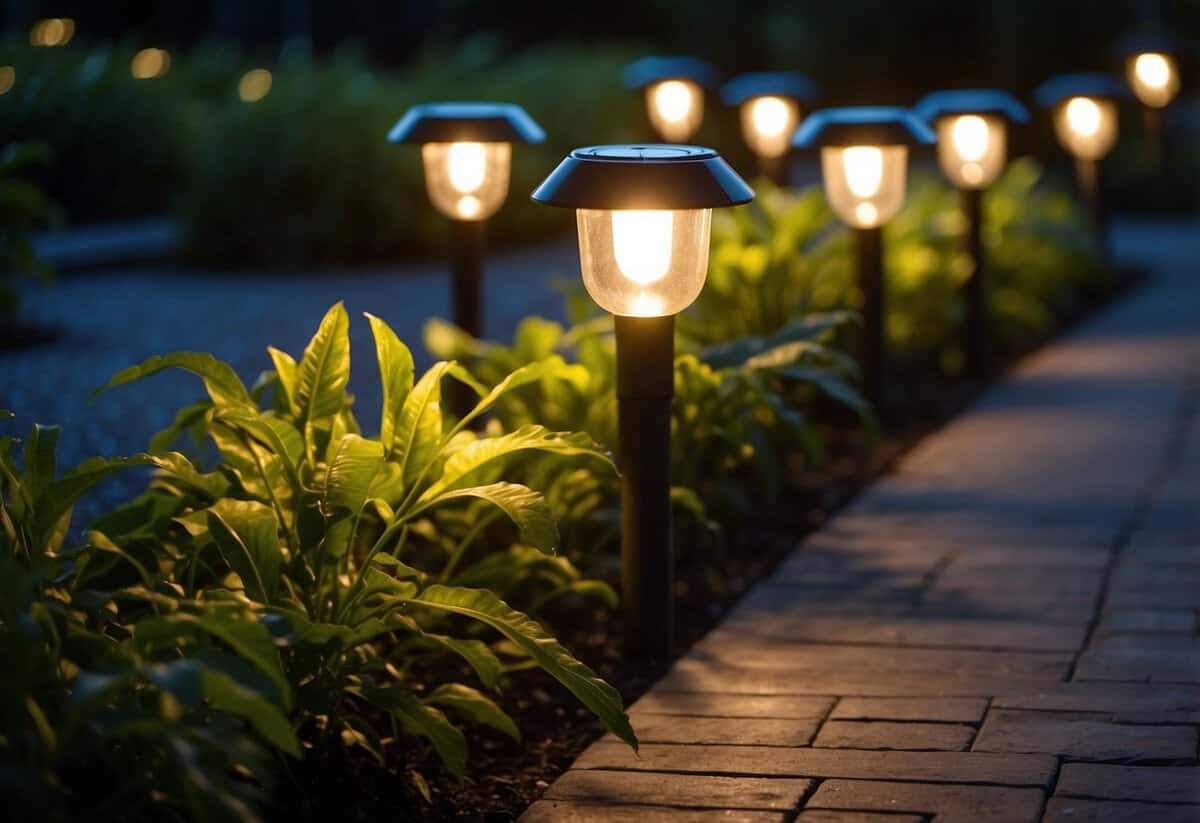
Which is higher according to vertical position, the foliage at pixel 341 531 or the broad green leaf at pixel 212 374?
the broad green leaf at pixel 212 374

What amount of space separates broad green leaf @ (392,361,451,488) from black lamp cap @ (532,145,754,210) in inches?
19.4

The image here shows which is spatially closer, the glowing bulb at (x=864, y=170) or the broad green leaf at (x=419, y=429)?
the broad green leaf at (x=419, y=429)

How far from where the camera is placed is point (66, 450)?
600cm

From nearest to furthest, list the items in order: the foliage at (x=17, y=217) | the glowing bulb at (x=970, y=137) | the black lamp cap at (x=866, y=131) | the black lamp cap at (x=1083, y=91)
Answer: the black lamp cap at (x=866, y=131) < the foliage at (x=17, y=217) < the glowing bulb at (x=970, y=137) < the black lamp cap at (x=1083, y=91)

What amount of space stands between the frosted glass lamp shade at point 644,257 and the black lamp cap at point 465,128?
1453mm

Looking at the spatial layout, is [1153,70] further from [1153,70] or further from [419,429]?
[419,429]

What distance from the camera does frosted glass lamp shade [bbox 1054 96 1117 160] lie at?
35.6ft

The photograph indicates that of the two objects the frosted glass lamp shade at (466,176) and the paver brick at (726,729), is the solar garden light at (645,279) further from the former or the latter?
the frosted glass lamp shade at (466,176)

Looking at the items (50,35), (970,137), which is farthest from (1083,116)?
(50,35)

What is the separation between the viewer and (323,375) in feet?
12.2

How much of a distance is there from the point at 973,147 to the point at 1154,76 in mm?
6218

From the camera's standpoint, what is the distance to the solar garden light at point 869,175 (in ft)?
20.3

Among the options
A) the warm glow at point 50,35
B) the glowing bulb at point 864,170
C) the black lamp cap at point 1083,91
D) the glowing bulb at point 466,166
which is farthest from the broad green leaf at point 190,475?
the warm glow at point 50,35

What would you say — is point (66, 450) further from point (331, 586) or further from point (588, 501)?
point (331, 586)
